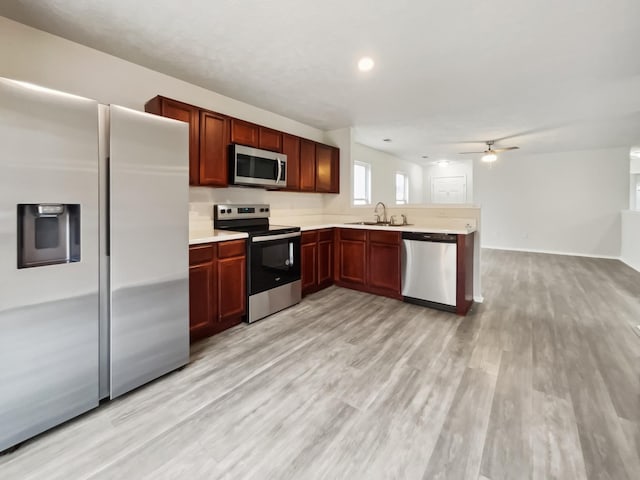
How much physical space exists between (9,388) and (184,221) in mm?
1196

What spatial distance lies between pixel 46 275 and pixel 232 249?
4.68ft

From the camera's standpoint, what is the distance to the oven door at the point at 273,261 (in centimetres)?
299

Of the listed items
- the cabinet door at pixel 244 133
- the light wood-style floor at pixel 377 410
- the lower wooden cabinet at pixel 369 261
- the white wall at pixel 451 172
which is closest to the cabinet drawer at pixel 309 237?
the lower wooden cabinet at pixel 369 261

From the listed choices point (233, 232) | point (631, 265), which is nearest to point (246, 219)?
point (233, 232)

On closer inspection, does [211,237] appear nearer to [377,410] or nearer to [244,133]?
[244,133]

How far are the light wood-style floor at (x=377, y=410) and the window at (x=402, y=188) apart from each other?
6157 millimetres

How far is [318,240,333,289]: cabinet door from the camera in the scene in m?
4.07

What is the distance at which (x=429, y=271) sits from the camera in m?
3.42

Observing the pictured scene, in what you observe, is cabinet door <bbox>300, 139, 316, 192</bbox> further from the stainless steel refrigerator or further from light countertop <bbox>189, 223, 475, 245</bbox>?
the stainless steel refrigerator

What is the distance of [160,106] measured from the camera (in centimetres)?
259

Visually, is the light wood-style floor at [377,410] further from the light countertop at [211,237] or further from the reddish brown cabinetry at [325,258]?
the reddish brown cabinetry at [325,258]

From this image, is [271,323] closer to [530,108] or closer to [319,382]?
[319,382]

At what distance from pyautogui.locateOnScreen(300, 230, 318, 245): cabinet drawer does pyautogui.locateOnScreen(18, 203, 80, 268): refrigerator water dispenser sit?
234 centimetres

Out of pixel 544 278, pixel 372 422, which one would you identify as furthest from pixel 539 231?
pixel 372 422
